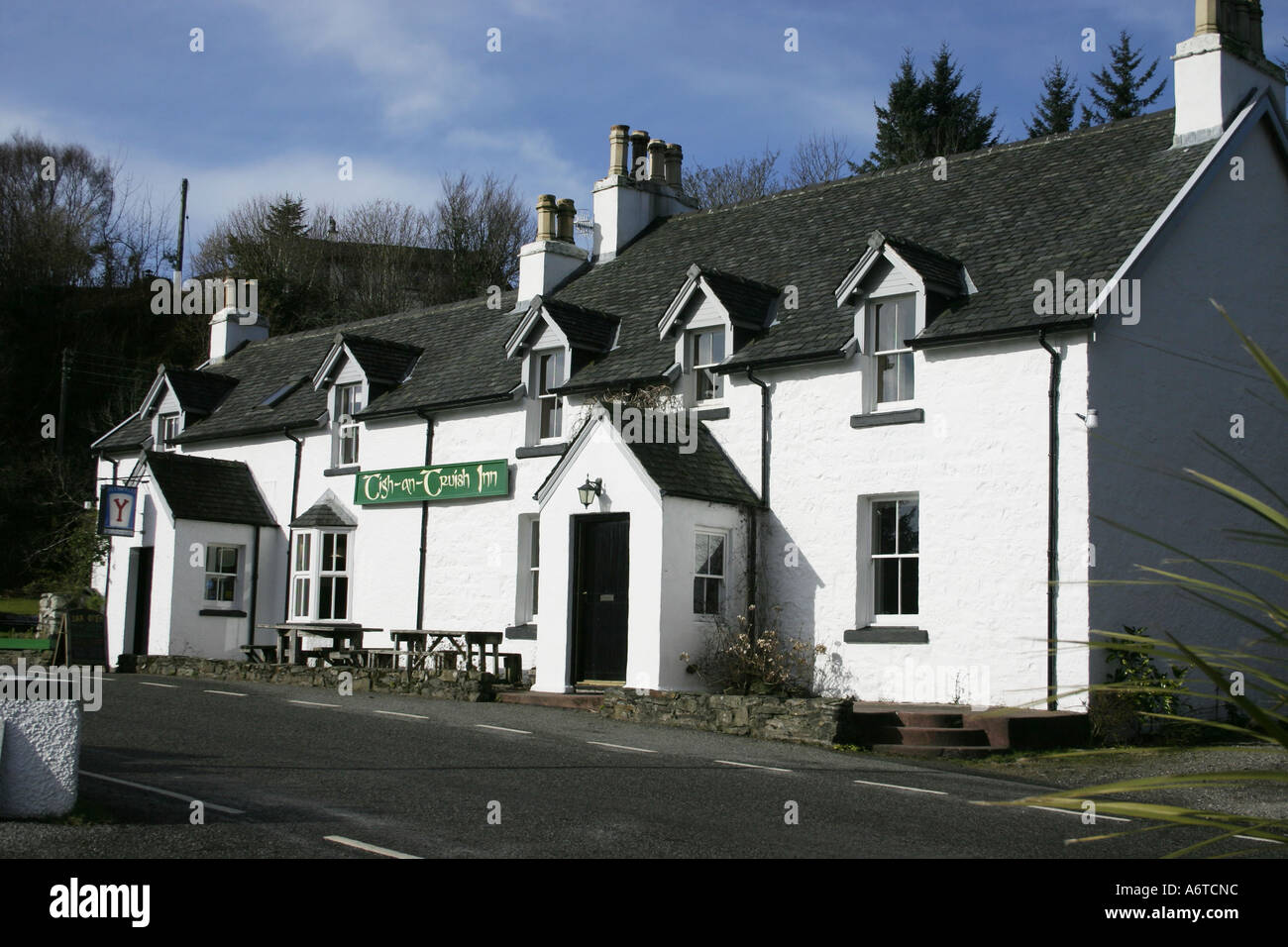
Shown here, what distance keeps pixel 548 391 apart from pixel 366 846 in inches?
581

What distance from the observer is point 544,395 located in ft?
72.7

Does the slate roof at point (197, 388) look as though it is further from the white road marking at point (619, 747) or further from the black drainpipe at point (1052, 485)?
the black drainpipe at point (1052, 485)

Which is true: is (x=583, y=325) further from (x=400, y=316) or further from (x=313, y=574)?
(x=400, y=316)

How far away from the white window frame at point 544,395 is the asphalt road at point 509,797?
25.5 feet

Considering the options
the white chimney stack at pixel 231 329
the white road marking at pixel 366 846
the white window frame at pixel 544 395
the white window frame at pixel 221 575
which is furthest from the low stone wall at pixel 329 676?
the white chimney stack at pixel 231 329

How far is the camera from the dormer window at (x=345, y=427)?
1017 inches

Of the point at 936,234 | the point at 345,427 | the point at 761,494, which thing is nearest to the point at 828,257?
the point at 936,234

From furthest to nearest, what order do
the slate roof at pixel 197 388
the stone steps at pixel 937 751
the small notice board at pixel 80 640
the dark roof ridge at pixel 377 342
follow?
the slate roof at pixel 197 388, the dark roof ridge at pixel 377 342, the small notice board at pixel 80 640, the stone steps at pixel 937 751

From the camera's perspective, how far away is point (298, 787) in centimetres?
988

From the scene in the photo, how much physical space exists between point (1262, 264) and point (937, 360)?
17.3ft

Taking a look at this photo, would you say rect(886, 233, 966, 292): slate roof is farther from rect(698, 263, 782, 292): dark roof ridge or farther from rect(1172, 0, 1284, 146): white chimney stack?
rect(1172, 0, 1284, 146): white chimney stack

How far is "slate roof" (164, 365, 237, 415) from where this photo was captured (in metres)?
30.5
